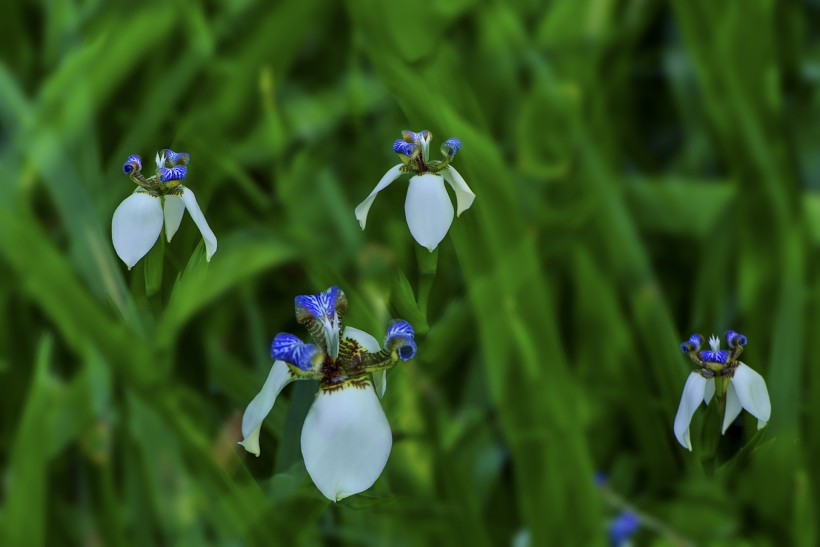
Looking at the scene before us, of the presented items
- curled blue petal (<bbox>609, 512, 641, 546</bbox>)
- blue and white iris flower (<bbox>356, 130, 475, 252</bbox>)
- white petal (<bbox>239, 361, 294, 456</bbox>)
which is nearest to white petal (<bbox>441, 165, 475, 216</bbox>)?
blue and white iris flower (<bbox>356, 130, 475, 252</bbox>)

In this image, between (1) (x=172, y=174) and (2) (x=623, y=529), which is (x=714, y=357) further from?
(2) (x=623, y=529)

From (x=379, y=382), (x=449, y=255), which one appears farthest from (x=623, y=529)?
(x=379, y=382)

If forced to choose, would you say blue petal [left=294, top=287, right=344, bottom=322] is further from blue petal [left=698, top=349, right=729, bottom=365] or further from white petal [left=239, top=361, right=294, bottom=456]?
blue petal [left=698, top=349, right=729, bottom=365]

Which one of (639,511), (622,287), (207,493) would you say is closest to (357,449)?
(207,493)

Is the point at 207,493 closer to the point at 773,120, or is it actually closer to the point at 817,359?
the point at 817,359

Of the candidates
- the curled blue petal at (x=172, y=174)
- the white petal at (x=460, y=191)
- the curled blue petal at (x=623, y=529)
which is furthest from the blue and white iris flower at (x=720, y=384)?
the curled blue petal at (x=623, y=529)

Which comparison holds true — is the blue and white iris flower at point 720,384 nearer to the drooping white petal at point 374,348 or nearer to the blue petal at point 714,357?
the blue petal at point 714,357

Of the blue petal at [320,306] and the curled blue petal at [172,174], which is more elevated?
the curled blue petal at [172,174]

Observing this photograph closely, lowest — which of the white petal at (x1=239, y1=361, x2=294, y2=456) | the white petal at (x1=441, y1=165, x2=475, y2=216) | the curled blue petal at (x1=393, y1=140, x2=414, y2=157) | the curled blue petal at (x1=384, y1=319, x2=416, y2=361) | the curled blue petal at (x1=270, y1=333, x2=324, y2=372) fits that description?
the white petal at (x1=239, y1=361, x2=294, y2=456)
